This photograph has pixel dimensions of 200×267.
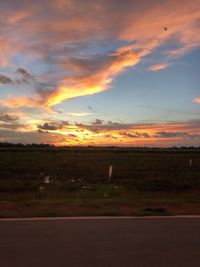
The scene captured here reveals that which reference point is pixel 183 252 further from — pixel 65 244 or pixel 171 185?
Answer: pixel 171 185

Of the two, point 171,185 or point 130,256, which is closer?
point 130,256

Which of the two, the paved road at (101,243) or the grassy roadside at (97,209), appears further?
the grassy roadside at (97,209)

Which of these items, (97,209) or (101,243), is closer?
(101,243)

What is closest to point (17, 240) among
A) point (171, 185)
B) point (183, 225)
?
point (183, 225)

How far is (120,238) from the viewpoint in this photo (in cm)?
654

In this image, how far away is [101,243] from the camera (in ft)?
20.5

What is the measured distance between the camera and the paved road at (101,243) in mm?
5379

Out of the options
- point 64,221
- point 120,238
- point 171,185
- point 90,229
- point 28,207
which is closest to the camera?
point 120,238

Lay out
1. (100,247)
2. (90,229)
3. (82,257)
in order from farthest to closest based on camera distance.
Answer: (90,229), (100,247), (82,257)

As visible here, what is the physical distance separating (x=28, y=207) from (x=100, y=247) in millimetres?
5075

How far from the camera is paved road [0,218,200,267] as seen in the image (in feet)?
17.6

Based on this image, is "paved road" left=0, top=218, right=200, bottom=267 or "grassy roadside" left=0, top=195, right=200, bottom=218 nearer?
"paved road" left=0, top=218, right=200, bottom=267

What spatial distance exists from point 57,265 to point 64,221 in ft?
8.58

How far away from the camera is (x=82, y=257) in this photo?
18.1 feet
